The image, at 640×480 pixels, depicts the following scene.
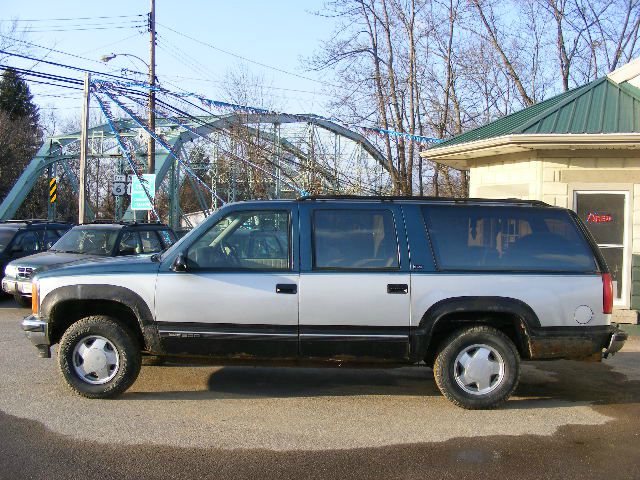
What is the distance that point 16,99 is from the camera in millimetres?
51562

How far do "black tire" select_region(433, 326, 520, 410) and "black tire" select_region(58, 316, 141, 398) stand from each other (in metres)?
2.80

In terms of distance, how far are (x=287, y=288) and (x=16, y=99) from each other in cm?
5301

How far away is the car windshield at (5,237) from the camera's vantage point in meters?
13.6

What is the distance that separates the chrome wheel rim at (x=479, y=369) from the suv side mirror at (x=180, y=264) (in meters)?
2.57

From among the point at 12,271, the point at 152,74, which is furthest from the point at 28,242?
the point at 152,74

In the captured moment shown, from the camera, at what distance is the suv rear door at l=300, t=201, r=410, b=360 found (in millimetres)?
5652

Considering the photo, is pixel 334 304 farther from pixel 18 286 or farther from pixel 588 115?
pixel 18 286

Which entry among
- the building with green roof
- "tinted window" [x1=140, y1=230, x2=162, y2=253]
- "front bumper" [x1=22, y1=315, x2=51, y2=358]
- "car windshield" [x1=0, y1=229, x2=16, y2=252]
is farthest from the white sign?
"front bumper" [x1=22, y1=315, x2=51, y2=358]

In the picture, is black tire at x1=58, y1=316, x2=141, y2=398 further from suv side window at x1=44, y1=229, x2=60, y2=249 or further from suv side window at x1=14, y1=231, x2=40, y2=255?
suv side window at x1=44, y1=229, x2=60, y2=249

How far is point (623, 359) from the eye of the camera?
8352 mm

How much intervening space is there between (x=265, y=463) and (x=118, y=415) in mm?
1668

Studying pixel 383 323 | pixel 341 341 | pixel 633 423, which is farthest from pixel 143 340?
pixel 633 423

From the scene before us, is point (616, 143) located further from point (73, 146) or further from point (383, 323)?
point (73, 146)

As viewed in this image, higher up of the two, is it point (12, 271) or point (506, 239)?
point (506, 239)
